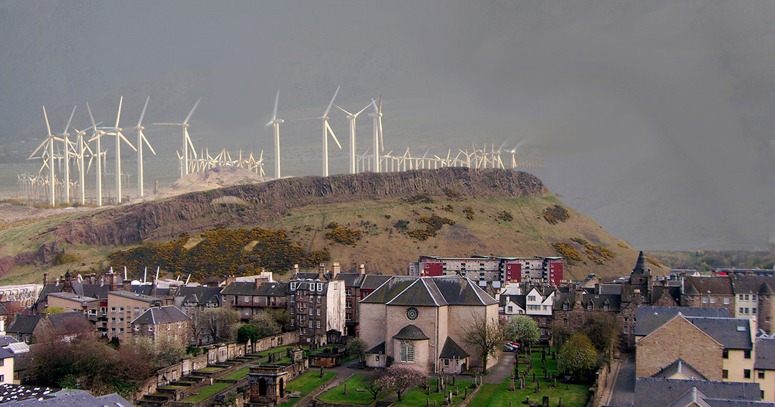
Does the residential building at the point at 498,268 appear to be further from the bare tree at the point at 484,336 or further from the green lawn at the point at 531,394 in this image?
the green lawn at the point at 531,394

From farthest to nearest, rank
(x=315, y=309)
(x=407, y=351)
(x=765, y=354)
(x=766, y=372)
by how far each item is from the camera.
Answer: (x=315, y=309), (x=407, y=351), (x=765, y=354), (x=766, y=372)

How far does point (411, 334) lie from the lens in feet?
237

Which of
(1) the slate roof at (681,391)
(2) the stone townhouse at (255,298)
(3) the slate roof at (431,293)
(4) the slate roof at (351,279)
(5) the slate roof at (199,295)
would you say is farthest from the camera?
(4) the slate roof at (351,279)

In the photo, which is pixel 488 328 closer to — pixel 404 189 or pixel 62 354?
pixel 62 354

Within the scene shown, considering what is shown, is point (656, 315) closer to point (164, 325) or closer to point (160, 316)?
point (164, 325)

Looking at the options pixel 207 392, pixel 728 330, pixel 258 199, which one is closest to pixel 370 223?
pixel 258 199

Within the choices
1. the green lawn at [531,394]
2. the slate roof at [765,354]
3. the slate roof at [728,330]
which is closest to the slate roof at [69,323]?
the green lawn at [531,394]

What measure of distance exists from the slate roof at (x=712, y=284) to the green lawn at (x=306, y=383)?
33285 mm

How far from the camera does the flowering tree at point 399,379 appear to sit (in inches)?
2490

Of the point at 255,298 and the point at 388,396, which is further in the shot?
the point at 255,298

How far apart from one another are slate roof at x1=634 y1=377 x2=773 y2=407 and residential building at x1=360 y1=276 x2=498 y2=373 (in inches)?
1134

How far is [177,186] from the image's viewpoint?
637 ft

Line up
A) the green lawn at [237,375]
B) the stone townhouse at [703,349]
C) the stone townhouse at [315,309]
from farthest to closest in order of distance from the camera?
the stone townhouse at [315,309] < the green lawn at [237,375] < the stone townhouse at [703,349]

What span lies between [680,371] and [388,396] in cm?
1987
